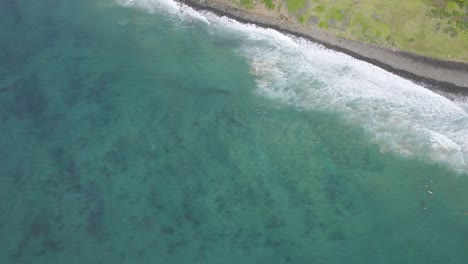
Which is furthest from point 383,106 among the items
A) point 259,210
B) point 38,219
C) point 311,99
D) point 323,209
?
point 38,219

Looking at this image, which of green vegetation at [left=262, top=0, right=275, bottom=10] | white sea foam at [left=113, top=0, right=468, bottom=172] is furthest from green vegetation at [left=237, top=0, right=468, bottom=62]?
white sea foam at [left=113, top=0, right=468, bottom=172]

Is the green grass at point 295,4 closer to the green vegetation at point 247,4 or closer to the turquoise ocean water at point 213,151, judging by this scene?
the turquoise ocean water at point 213,151

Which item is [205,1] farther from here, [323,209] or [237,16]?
[323,209]

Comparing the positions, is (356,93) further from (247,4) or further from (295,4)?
(247,4)

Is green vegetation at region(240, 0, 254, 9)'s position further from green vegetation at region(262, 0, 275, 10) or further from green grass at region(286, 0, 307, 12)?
green grass at region(286, 0, 307, 12)

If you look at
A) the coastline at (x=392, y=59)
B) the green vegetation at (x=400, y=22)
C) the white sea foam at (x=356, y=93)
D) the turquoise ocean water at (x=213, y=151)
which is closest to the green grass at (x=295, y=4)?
the green vegetation at (x=400, y=22)

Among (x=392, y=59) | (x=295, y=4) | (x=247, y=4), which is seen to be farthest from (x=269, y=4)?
(x=392, y=59)
